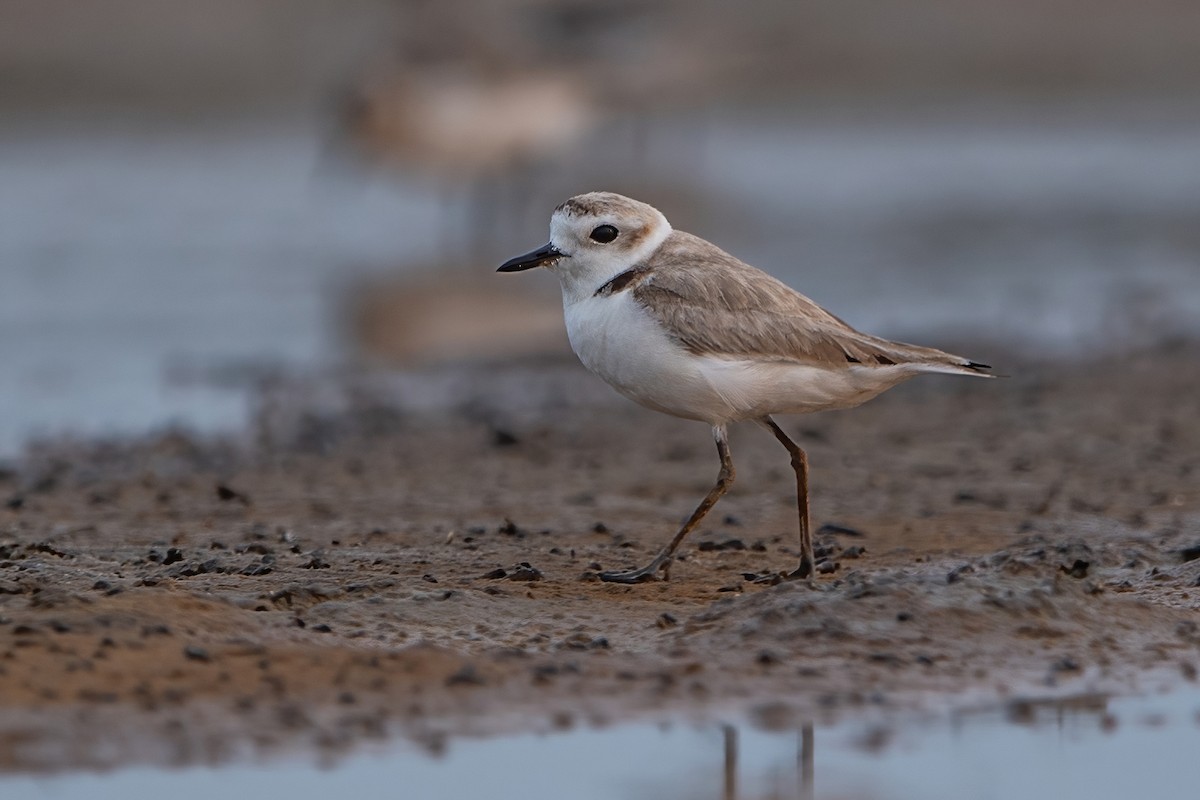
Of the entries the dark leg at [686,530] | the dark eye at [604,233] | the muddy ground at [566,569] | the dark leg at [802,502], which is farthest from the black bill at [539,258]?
the muddy ground at [566,569]

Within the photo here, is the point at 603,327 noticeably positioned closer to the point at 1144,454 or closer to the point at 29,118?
the point at 1144,454

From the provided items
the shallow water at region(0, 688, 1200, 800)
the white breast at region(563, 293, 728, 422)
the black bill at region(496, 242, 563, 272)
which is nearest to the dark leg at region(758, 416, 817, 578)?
the white breast at region(563, 293, 728, 422)

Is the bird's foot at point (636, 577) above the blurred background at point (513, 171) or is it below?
below

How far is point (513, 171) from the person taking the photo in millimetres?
18609

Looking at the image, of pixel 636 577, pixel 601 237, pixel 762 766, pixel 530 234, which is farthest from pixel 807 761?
pixel 530 234

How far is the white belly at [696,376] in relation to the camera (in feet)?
20.3

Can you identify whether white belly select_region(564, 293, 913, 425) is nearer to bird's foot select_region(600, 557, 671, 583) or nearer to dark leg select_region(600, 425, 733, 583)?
dark leg select_region(600, 425, 733, 583)

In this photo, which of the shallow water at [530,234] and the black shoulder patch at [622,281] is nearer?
the black shoulder patch at [622,281]

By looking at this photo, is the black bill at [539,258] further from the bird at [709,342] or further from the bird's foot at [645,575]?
the bird's foot at [645,575]

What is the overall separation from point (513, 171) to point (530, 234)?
74cm

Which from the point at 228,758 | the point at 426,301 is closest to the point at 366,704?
the point at 228,758

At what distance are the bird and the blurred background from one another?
4.38 metres

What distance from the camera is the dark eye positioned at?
6582 millimetres

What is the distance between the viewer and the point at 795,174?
2102 cm
